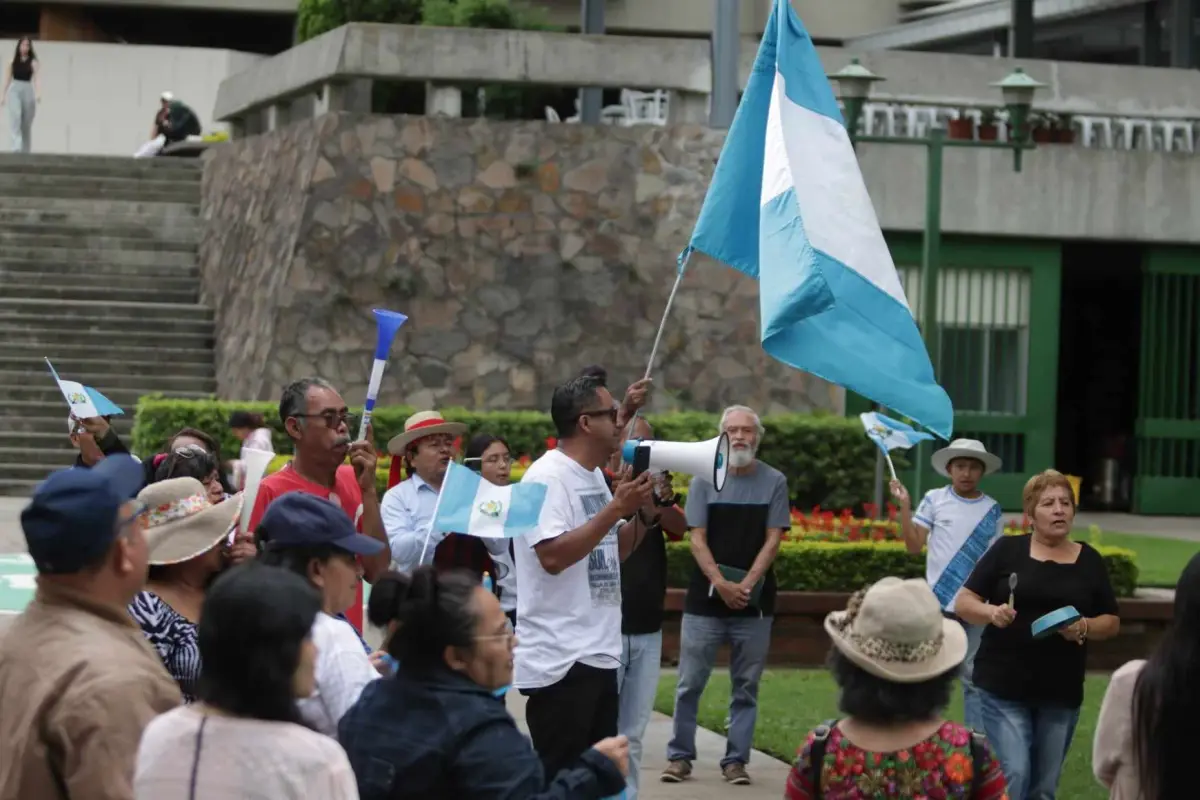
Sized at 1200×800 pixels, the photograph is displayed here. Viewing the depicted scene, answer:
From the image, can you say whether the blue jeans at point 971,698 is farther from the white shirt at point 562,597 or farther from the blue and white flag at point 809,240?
the white shirt at point 562,597

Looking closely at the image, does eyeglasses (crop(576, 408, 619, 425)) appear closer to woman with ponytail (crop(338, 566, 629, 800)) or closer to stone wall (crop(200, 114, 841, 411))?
woman with ponytail (crop(338, 566, 629, 800))

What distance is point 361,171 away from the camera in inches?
→ 785

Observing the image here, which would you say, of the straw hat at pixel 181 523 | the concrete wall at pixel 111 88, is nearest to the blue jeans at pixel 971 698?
the straw hat at pixel 181 523

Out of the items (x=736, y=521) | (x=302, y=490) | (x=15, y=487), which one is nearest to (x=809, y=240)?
(x=302, y=490)

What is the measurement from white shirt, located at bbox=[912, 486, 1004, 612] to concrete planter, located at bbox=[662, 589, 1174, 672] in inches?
115

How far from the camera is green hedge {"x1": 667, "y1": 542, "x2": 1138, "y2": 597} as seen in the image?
13.7m

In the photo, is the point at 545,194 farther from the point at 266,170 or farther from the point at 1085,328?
the point at 1085,328

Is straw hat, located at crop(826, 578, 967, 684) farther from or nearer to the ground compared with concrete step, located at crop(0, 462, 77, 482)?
farther from the ground

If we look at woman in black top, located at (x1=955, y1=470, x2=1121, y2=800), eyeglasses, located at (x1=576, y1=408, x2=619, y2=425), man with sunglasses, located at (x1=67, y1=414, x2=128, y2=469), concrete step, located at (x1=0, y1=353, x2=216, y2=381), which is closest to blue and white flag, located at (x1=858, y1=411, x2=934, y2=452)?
woman in black top, located at (x1=955, y1=470, x2=1121, y2=800)

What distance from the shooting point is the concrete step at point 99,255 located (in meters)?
24.2

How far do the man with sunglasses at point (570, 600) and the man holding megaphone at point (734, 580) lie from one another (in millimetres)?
2760

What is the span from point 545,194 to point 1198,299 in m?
8.47

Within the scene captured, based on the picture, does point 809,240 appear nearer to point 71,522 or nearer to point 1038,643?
point 1038,643

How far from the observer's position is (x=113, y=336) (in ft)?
74.7
